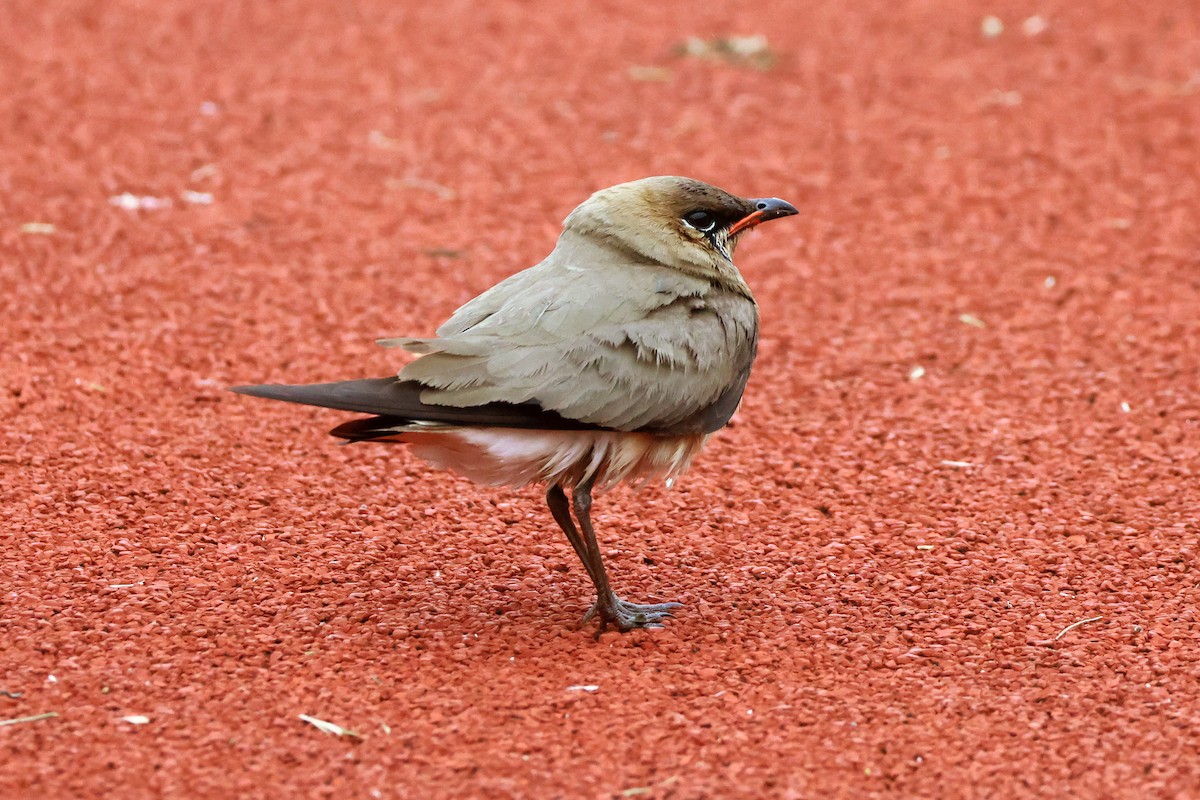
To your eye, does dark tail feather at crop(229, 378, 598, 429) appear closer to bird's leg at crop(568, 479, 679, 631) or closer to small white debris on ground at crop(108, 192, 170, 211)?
bird's leg at crop(568, 479, 679, 631)

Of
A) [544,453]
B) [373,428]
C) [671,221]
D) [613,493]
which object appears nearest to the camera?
[373,428]

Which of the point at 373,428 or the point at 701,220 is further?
the point at 701,220

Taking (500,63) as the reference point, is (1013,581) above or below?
below

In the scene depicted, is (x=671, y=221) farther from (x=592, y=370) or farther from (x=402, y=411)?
(x=402, y=411)

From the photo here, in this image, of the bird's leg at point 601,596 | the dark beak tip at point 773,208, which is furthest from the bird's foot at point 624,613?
the dark beak tip at point 773,208

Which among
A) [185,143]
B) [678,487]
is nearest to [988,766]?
[678,487]

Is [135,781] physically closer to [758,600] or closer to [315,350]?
[758,600]

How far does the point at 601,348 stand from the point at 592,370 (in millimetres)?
98

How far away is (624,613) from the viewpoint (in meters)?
5.16

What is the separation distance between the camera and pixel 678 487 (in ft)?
21.0

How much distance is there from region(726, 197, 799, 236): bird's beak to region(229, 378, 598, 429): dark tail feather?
126 centimetres

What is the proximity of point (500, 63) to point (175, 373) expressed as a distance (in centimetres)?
559

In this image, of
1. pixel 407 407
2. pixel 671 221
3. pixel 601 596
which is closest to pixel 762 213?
pixel 671 221

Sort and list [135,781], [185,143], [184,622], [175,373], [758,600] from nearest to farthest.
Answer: [135,781], [184,622], [758,600], [175,373], [185,143]
